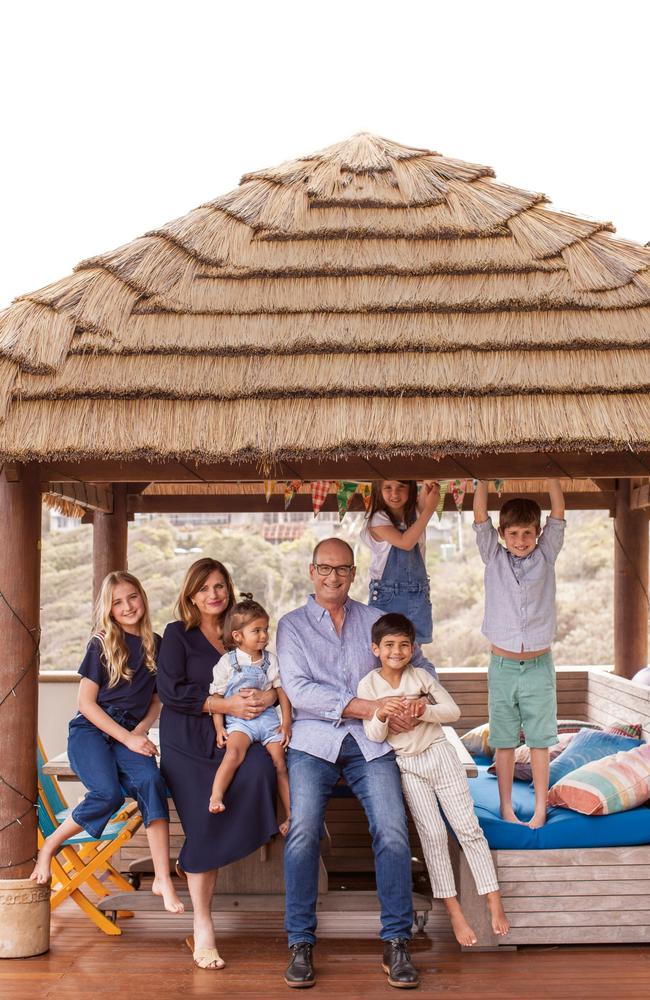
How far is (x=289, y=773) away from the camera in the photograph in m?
4.70

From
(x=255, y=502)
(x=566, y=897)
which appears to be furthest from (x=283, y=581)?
(x=566, y=897)

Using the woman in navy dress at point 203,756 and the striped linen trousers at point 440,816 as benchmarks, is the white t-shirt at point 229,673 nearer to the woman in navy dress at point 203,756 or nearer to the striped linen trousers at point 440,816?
the woman in navy dress at point 203,756

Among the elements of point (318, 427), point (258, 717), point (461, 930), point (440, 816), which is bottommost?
point (461, 930)

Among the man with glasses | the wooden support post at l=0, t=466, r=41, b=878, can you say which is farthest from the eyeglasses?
the wooden support post at l=0, t=466, r=41, b=878

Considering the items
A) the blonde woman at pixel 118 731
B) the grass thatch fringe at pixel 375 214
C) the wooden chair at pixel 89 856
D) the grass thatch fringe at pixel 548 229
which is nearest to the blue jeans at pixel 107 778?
the blonde woman at pixel 118 731

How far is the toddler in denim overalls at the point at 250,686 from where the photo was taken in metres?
4.76

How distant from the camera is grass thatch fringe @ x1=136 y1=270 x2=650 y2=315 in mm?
4918

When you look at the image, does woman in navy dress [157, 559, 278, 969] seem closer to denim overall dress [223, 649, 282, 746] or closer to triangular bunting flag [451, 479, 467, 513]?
denim overall dress [223, 649, 282, 746]

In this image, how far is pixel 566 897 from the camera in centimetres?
474

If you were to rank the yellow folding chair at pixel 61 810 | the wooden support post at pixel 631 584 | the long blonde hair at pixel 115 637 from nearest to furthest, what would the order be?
the long blonde hair at pixel 115 637
the yellow folding chair at pixel 61 810
the wooden support post at pixel 631 584

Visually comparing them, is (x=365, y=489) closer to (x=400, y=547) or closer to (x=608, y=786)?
(x=400, y=547)

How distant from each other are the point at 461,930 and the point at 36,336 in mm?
3246

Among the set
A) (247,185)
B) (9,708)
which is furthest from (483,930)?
(247,185)

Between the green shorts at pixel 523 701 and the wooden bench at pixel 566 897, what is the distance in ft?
1.97
